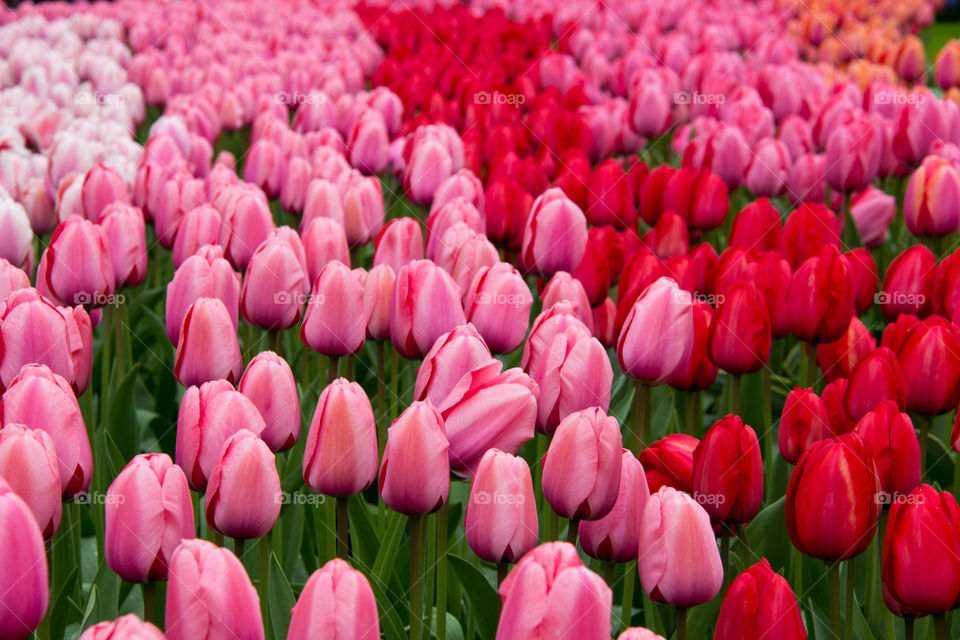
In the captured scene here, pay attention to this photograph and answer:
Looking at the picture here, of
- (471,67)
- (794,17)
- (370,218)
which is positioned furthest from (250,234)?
(794,17)

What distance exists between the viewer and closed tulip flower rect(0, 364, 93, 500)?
4.61 feet

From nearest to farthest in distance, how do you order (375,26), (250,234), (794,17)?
(250,234), (375,26), (794,17)

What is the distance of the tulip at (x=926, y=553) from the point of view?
4.38ft

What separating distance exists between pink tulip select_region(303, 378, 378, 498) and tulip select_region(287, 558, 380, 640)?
385mm

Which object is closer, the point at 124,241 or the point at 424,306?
the point at 424,306

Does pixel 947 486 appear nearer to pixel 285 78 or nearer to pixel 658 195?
pixel 658 195

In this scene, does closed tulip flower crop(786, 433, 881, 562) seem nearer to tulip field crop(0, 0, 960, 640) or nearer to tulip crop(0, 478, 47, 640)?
tulip field crop(0, 0, 960, 640)

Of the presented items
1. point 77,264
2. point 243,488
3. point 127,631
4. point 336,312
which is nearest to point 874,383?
point 336,312

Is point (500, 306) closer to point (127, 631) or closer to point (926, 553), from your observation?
point (926, 553)

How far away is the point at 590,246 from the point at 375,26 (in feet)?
18.6

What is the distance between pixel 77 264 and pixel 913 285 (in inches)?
72.0

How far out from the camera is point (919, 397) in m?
1.86

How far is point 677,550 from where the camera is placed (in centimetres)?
131

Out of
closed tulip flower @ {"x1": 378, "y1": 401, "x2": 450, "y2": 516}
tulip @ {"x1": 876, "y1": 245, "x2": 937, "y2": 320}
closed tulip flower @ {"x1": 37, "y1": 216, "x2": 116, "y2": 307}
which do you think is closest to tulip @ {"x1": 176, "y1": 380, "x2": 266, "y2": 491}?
closed tulip flower @ {"x1": 378, "y1": 401, "x2": 450, "y2": 516}
